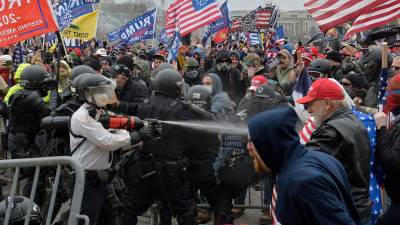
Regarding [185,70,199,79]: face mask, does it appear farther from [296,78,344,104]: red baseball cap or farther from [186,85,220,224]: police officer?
[296,78,344,104]: red baseball cap

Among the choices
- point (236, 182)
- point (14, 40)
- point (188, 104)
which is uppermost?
point (14, 40)

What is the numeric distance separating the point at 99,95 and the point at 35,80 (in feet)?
7.08

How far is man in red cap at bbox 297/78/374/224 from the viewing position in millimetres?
5355

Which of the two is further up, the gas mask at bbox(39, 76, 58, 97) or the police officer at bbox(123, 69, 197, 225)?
the gas mask at bbox(39, 76, 58, 97)

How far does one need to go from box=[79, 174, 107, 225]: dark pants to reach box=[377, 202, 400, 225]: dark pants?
283 centimetres

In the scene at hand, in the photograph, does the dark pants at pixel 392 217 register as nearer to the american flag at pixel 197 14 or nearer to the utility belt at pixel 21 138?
the utility belt at pixel 21 138

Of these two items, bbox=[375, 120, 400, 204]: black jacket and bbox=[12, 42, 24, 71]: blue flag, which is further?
bbox=[12, 42, 24, 71]: blue flag

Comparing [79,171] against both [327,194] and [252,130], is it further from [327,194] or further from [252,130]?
[327,194]

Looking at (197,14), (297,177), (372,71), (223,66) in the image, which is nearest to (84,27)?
(197,14)

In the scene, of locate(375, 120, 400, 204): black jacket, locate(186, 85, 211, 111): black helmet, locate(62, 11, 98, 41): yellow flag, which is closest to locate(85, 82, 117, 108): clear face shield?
locate(186, 85, 211, 111): black helmet

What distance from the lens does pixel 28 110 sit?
904 centimetres

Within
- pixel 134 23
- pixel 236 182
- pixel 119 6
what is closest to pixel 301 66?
pixel 236 182

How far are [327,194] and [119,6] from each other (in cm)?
9628

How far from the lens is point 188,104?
7941 mm
